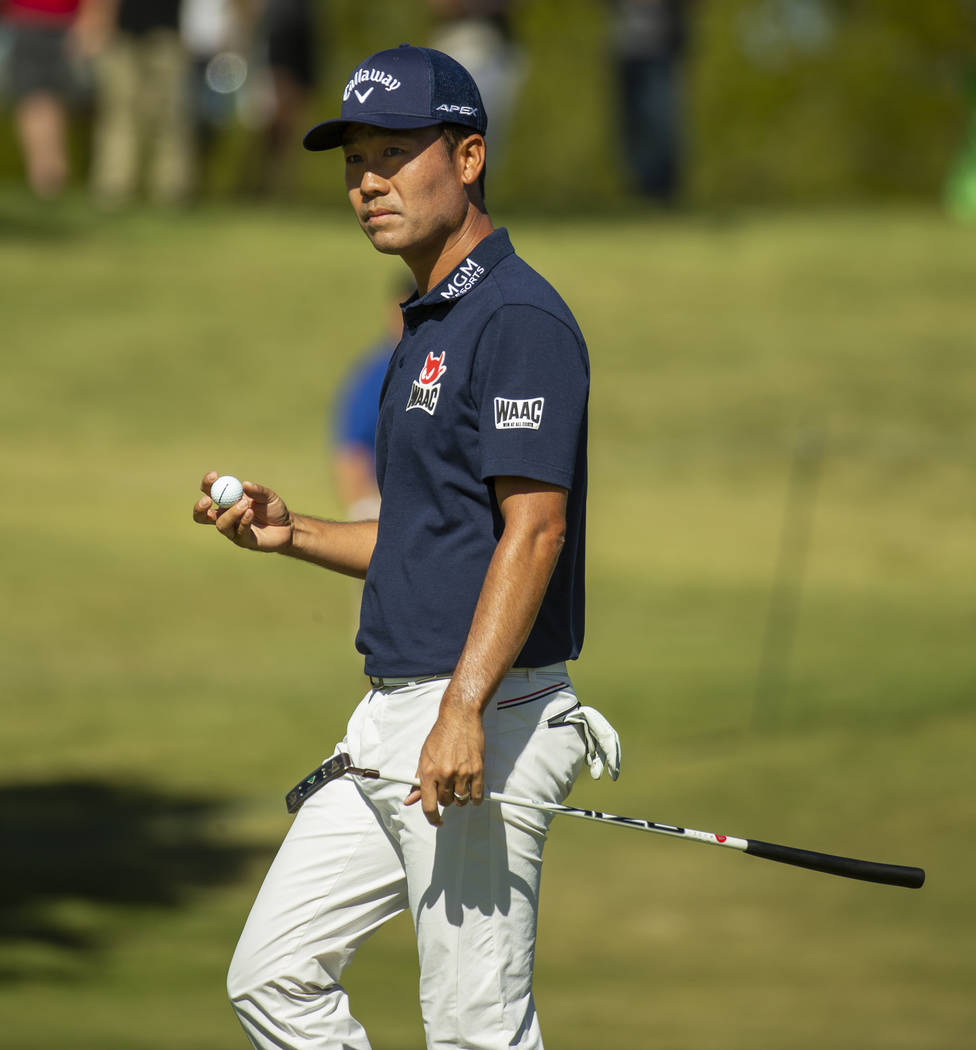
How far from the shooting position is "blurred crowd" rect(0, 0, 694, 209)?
1717 centimetres

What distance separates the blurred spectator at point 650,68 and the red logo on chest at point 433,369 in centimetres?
1517

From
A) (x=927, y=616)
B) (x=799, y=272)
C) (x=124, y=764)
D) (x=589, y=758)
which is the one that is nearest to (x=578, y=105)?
(x=799, y=272)

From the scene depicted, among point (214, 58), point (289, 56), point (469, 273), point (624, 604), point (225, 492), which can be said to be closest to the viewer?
point (469, 273)

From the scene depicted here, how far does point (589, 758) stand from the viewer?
4.15 metres

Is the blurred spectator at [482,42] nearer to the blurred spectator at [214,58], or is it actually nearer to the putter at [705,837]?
the blurred spectator at [214,58]

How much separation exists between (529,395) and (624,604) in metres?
10.8

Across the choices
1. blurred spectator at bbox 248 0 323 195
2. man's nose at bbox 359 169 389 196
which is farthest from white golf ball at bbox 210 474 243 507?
blurred spectator at bbox 248 0 323 195

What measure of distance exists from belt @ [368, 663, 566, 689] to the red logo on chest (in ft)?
1.87

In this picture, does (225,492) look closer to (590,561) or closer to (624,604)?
(624,604)

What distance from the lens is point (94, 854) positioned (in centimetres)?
970

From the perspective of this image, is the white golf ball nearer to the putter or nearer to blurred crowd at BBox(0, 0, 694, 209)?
the putter

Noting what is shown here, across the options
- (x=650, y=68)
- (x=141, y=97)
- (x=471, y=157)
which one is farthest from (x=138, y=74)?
(x=471, y=157)

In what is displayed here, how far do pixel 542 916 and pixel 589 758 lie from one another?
4.92 metres

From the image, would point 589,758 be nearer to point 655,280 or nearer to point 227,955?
point 227,955
